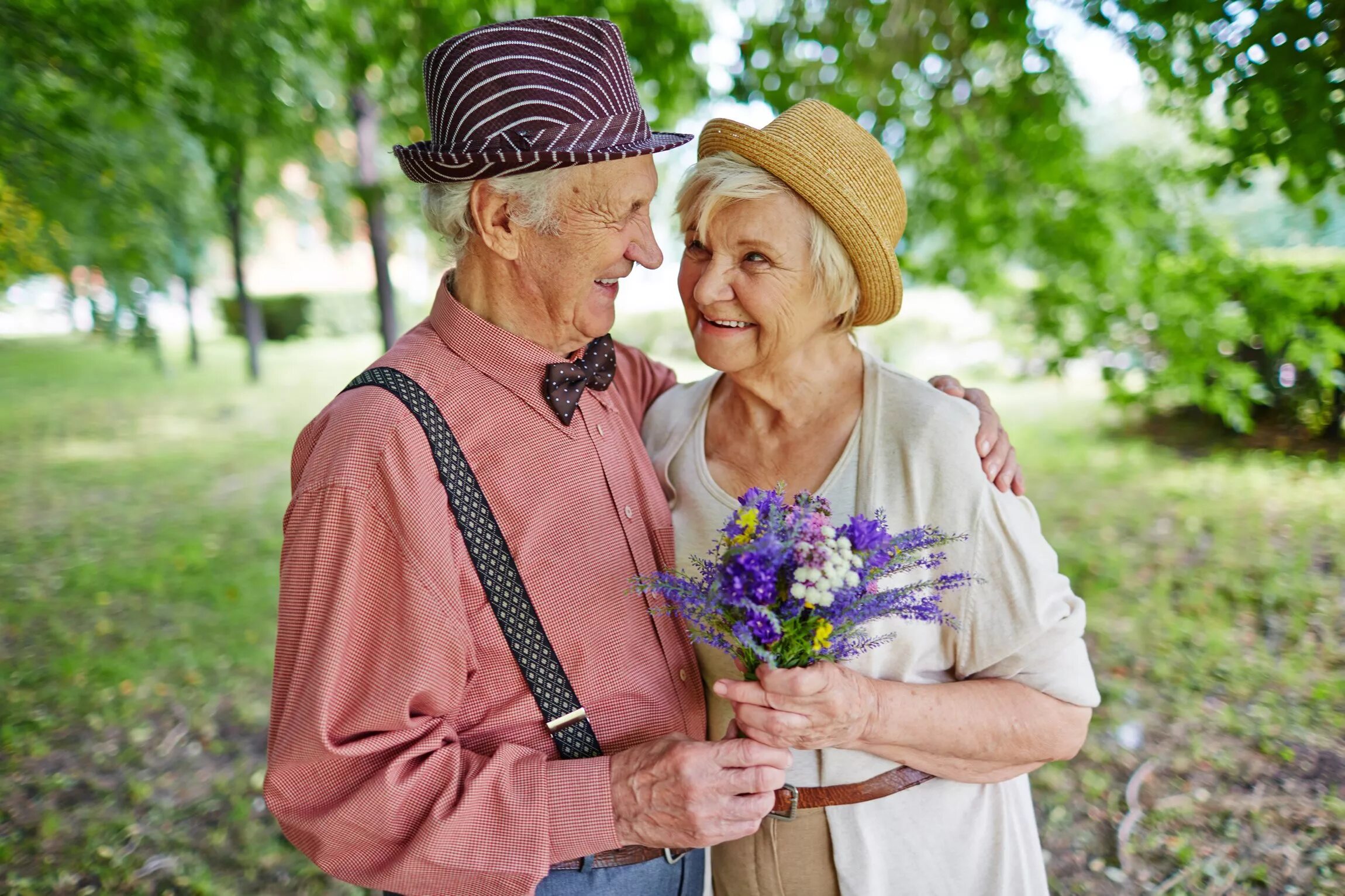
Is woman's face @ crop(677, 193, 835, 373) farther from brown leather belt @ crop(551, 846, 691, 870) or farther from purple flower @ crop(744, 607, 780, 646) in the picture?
brown leather belt @ crop(551, 846, 691, 870)

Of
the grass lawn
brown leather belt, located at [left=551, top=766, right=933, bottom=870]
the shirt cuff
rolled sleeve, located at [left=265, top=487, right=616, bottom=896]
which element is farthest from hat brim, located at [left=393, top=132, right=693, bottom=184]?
the grass lawn

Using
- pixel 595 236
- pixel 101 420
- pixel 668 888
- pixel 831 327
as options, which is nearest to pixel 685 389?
pixel 831 327

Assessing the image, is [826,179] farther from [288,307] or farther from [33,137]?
[288,307]

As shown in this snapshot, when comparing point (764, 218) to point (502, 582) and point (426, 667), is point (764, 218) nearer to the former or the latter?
point (502, 582)

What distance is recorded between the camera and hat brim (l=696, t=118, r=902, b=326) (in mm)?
2002

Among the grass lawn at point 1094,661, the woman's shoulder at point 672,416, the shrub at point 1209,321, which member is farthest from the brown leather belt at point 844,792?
the shrub at point 1209,321

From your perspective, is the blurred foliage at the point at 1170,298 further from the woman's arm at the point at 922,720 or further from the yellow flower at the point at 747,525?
the yellow flower at the point at 747,525

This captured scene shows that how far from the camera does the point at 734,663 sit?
7.06 feet

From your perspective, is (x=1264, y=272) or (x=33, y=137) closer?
(x=1264, y=272)

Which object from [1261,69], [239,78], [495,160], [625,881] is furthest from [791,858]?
[239,78]

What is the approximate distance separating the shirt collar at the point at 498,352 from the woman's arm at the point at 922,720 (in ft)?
2.43

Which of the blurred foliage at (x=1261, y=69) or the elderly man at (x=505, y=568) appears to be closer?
the elderly man at (x=505, y=568)

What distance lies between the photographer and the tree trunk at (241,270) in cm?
807

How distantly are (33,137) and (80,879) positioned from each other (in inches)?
151
